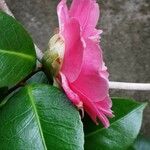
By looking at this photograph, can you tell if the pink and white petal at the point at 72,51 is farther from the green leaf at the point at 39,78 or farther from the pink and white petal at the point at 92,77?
the green leaf at the point at 39,78

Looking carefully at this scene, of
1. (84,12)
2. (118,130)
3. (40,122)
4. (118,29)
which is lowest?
(118,29)

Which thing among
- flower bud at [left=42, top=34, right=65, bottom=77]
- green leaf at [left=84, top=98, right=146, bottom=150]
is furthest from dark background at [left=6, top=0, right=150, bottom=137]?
flower bud at [left=42, top=34, right=65, bottom=77]

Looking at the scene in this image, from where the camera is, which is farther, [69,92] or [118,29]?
[118,29]

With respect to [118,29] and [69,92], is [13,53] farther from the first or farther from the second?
[118,29]

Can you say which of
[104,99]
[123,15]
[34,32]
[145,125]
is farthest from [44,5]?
[104,99]

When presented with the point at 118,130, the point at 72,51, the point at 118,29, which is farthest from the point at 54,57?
the point at 118,29

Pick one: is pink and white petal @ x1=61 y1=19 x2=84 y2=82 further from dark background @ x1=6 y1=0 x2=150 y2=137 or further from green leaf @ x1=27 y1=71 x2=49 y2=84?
dark background @ x1=6 y1=0 x2=150 y2=137

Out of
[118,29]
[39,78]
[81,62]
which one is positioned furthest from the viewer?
[118,29]
